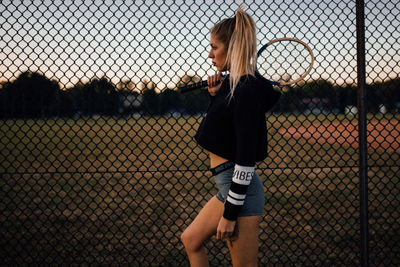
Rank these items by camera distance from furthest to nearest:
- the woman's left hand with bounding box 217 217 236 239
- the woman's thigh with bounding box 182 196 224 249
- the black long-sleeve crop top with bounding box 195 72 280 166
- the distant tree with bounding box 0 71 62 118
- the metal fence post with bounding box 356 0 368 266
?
the distant tree with bounding box 0 71 62 118
the metal fence post with bounding box 356 0 368 266
the woman's thigh with bounding box 182 196 224 249
the woman's left hand with bounding box 217 217 236 239
the black long-sleeve crop top with bounding box 195 72 280 166

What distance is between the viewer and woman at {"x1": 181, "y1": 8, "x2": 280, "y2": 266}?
4.45 feet

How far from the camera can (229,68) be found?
61.1 inches

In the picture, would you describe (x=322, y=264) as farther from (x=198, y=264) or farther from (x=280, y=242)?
(x=198, y=264)

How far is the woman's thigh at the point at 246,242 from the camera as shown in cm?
150

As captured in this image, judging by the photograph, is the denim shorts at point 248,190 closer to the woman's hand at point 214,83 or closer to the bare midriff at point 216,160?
the bare midriff at point 216,160

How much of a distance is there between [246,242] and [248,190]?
Result: 0.93 feet

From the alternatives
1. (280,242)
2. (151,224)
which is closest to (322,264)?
(280,242)

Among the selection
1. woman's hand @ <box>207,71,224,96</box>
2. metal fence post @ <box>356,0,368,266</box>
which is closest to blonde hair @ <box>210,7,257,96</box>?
woman's hand @ <box>207,71,224,96</box>

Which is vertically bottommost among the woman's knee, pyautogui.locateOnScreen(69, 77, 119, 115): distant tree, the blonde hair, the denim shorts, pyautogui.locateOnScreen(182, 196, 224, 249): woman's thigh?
the woman's knee

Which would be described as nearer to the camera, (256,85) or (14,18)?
(256,85)

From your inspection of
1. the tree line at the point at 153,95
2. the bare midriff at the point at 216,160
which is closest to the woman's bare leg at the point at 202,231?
the bare midriff at the point at 216,160

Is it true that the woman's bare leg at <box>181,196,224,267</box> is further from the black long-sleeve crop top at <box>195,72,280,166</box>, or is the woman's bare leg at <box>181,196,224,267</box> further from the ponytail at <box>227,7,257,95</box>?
the ponytail at <box>227,7,257,95</box>

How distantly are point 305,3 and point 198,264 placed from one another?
2482 millimetres

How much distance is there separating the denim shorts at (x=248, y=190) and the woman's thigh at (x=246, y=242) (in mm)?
39
